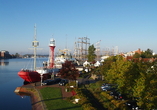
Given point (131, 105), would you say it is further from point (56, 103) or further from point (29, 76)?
point (29, 76)

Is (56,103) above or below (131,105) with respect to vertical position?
above

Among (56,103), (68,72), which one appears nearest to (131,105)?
(56,103)

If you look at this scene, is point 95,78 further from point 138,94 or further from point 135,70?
point 138,94

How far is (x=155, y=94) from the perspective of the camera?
54.7 feet

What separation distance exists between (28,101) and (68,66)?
32.9 feet

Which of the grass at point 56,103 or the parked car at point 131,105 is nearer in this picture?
the grass at point 56,103

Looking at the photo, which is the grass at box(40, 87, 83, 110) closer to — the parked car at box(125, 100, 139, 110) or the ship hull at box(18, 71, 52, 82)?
the parked car at box(125, 100, 139, 110)

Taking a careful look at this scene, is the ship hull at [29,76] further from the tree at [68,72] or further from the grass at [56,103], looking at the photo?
the grass at [56,103]

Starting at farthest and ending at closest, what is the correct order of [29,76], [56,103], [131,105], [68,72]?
[29,76], [68,72], [56,103], [131,105]

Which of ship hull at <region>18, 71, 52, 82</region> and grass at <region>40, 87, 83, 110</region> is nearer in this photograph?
grass at <region>40, 87, 83, 110</region>

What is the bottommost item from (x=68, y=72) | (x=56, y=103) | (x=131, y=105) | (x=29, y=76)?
(x=131, y=105)

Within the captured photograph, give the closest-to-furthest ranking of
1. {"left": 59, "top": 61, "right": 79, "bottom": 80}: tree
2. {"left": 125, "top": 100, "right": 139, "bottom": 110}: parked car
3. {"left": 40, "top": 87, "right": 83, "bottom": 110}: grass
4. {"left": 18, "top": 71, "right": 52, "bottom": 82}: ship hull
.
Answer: {"left": 40, "top": 87, "right": 83, "bottom": 110}: grass → {"left": 125, "top": 100, "right": 139, "bottom": 110}: parked car → {"left": 59, "top": 61, "right": 79, "bottom": 80}: tree → {"left": 18, "top": 71, "right": 52, "bottom": 82}: ship hull

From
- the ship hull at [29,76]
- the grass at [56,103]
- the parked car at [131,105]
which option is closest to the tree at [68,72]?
the grass at [56,103]

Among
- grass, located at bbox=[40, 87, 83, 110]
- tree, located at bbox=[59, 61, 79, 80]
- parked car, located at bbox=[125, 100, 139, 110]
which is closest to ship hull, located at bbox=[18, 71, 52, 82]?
tree, located at bbox=[59, 61, 79, 80]
